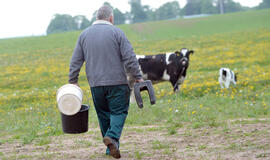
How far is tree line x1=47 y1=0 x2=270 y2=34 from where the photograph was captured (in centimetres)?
10625

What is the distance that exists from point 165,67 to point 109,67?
7.99m

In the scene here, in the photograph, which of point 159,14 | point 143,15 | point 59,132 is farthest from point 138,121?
point 159,14

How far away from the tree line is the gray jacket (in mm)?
91980

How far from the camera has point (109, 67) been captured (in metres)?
5.88

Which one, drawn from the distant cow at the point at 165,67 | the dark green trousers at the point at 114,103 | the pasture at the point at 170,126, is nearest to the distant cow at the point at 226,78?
the pasture at the point at 170,126

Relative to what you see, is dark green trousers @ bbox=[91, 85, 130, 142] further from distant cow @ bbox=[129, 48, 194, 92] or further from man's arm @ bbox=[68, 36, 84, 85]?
distant cow @ bbox=[129, 48, 194, 92]

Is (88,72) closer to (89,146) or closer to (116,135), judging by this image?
(116,135)

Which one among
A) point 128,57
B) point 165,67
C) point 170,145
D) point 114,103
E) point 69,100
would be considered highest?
point 128,57

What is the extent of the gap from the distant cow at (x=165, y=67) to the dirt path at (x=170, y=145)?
4.94 metres

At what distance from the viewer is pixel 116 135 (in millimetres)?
5836

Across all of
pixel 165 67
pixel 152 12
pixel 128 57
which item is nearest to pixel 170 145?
pixel 128 57

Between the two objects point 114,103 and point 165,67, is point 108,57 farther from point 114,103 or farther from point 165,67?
point 165,67

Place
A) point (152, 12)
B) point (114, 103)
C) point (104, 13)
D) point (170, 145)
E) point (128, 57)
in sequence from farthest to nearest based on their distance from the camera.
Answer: point (152, 12) → point (170, 145) → point (104, 13) → point (114, 103) → point (128, 57)

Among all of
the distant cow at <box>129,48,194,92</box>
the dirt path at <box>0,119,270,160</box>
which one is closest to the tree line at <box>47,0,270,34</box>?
the distant cow at <box>129,48,194,92</box>
